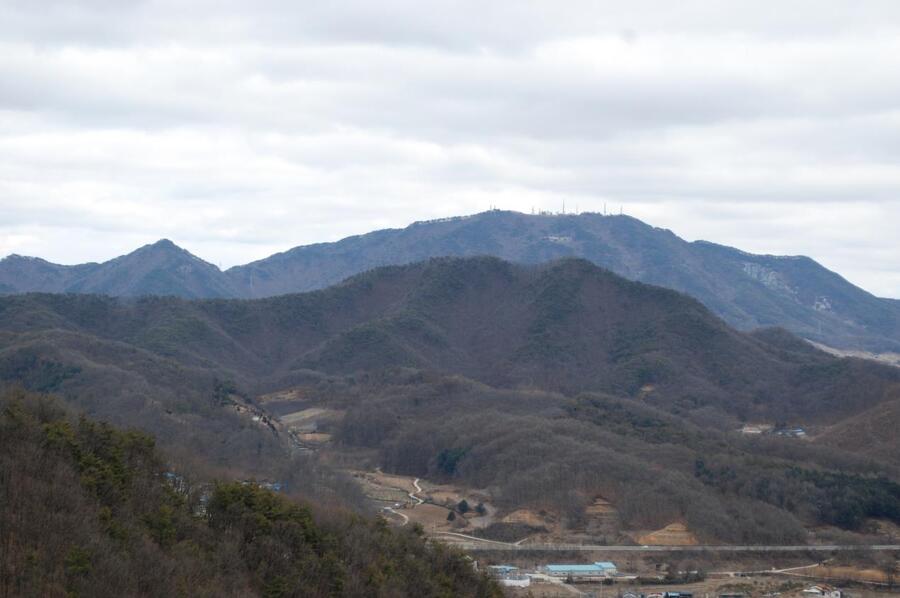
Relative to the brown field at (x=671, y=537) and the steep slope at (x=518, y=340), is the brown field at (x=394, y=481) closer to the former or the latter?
the brown field at (x=671, y=537)

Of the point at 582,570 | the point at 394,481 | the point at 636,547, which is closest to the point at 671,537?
the point at 636,547

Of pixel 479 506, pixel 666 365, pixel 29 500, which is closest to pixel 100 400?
pixel 479 506

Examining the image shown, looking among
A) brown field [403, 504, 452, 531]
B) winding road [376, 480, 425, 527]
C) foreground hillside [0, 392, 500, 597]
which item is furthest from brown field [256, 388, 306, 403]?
foreground hillside [0, 392, 500, 597]

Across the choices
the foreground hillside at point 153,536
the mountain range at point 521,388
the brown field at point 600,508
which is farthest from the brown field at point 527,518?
the foreground hillside at point 153,536

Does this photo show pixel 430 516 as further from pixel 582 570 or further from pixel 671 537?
pixel 582 570

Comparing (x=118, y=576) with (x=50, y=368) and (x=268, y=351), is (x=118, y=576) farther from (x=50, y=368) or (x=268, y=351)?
(x=268, y=351)

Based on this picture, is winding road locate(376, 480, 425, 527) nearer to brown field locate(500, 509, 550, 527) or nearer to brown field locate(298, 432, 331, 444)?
brown field locate(500, 509, 550, 527)
